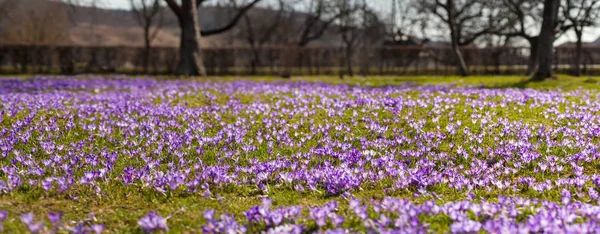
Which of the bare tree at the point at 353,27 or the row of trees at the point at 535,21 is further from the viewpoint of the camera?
the bare tree at the point at 353,27

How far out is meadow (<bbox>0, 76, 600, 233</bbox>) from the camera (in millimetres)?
4254

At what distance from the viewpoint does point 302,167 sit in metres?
6.23

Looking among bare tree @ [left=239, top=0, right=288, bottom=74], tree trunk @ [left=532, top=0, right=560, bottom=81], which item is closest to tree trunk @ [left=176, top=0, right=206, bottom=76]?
tree trunk @ [left=532, top=0, right=560, bottom=81]

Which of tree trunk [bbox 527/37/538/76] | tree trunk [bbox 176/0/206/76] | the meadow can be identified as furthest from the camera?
tree trunk [bbox 527/37/538/76]

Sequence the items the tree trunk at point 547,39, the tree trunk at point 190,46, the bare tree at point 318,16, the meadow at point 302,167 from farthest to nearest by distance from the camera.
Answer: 1. the bare tree at point 318,16
2. the tree trunk at point 190,46
3. the tree trunk at point 547,39
4. the meadow at point 302,167

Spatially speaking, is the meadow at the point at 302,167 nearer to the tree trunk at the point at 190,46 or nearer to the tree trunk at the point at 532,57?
the tree trunk at the point at 190,46

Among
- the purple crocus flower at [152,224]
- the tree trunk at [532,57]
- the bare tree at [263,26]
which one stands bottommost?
the purple crocus flower at [152,224]

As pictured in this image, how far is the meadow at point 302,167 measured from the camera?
425 cm

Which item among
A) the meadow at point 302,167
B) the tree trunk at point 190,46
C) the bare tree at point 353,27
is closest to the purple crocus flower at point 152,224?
the meadow at point 302,167

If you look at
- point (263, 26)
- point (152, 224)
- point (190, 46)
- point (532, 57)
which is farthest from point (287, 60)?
point (263, 26)

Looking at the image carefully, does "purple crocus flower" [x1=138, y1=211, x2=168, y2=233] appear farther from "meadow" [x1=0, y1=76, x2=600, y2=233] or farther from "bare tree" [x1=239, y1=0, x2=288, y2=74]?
"bare tree" [x1=239, y1=0, x2=288, y2=74]

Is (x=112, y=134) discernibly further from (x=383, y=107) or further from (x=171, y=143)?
(x=383, y=107)

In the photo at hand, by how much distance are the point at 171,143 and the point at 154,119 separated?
2.09m

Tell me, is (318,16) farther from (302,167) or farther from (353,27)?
(302,167)
